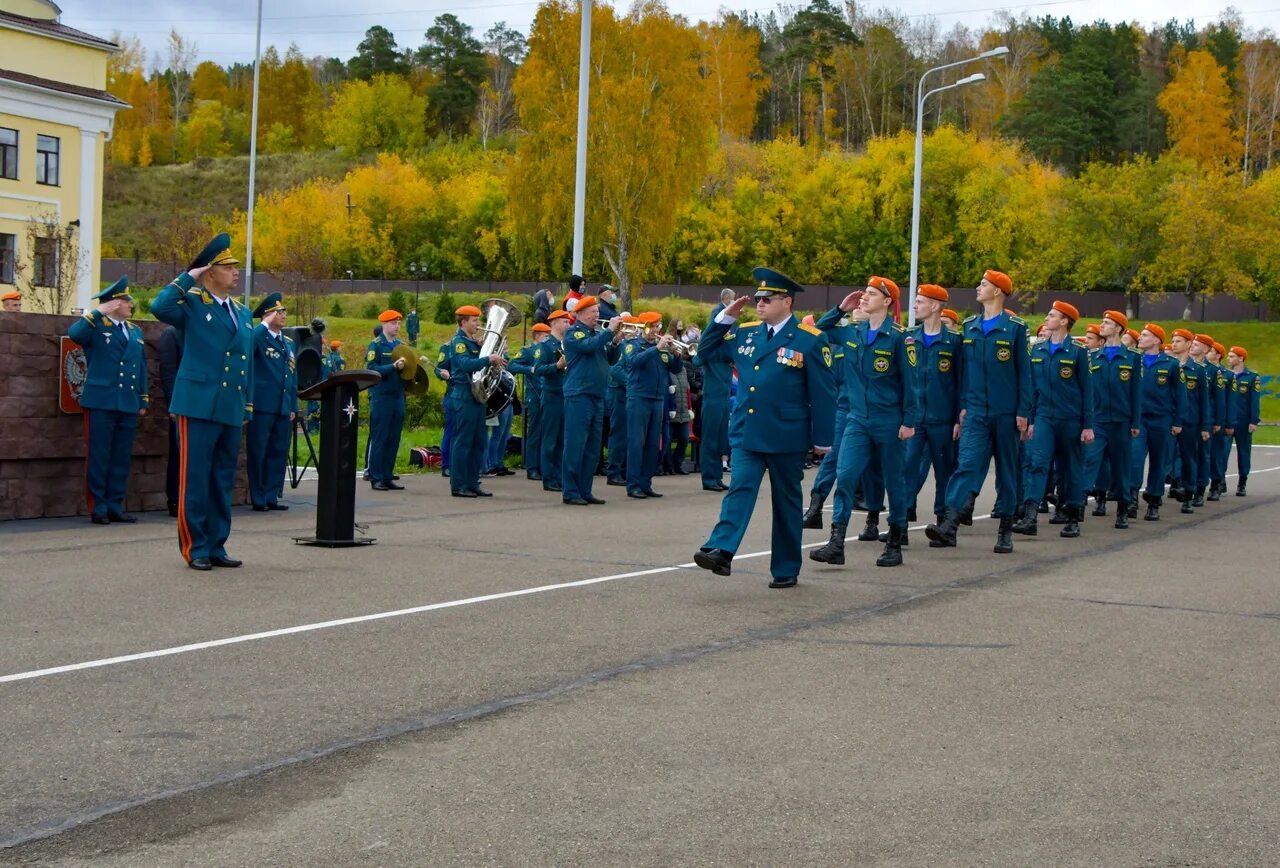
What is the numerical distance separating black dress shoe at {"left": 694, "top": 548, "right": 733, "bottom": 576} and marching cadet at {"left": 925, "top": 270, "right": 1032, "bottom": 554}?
3.90 meters

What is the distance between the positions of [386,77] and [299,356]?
416 ft

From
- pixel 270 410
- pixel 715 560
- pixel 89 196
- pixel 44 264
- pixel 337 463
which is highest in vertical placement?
pixel 89 196

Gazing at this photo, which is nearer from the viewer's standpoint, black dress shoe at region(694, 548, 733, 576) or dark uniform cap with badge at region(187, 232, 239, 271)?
black dress shoe at region(694, 548, 733, 576)

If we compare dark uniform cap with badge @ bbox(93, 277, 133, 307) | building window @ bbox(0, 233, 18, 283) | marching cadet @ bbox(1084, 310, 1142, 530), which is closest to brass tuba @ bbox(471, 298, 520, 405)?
dark uniform cap with badge @ bbox(93, 277, 133, 307)

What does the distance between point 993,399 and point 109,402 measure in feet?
25.1

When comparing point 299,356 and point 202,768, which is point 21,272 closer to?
point 299,356

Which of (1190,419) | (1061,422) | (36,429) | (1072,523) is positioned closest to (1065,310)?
(1061,422)

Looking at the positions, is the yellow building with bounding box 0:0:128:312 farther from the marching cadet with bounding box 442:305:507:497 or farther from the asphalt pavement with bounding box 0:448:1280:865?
the asphalt pavement with bounding box 0:448:1280:865

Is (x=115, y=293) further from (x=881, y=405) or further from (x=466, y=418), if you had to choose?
(x=881, y=405)

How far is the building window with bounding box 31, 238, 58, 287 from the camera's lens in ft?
163

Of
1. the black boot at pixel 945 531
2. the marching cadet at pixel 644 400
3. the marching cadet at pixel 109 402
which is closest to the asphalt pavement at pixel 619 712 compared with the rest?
the black boot at pixel 945 531

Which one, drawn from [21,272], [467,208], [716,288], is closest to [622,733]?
[21,272]

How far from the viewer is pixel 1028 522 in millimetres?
15203

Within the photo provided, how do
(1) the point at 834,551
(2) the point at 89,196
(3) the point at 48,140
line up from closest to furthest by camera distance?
(1) the point at 834,551
(3) the point at 48,140
(2) the point at 89,196
